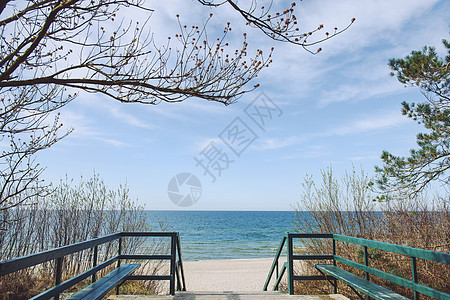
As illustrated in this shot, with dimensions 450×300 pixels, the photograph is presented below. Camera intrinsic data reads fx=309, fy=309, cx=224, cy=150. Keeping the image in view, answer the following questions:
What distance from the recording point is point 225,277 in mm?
12078

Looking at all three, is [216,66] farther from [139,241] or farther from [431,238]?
[431,238]

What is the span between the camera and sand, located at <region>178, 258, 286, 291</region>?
10156mm

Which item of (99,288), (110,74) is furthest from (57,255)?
(110,74)

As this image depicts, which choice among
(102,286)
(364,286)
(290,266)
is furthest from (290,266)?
(102,286)

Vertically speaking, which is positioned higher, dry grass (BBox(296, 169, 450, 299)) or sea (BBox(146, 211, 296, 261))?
dry grass (BBox(296, 169, 450, 299))

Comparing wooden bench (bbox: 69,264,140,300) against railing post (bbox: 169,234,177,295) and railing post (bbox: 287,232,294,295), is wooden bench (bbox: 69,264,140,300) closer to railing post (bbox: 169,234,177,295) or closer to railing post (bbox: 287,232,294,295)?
railing post (bbox: 169,234,177,295)

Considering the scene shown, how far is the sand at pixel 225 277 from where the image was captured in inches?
400

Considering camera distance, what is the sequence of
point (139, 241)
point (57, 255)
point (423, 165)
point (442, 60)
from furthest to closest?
point (139, 241) < point (423, 165) < point (442, 60) < point (57, 255)

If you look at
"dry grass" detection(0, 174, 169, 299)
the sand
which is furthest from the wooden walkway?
the sand

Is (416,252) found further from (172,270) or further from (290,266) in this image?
(172,270)

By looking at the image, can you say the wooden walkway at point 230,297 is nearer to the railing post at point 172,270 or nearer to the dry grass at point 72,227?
the railing post at point 172,270

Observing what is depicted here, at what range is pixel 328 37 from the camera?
10.6 feet

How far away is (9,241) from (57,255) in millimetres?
5049

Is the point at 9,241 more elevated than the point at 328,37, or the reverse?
the point at 328,37
